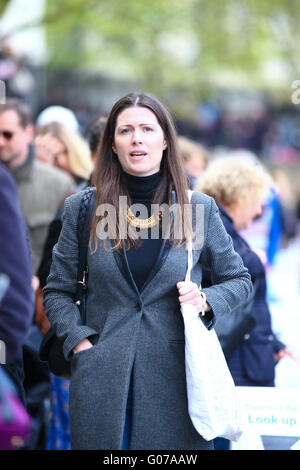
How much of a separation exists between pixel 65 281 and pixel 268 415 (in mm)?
1338

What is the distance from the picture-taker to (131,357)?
3.44m

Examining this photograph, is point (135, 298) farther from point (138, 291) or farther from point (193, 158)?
point (193, 158)

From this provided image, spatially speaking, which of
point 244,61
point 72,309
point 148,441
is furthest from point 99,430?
point 244,61

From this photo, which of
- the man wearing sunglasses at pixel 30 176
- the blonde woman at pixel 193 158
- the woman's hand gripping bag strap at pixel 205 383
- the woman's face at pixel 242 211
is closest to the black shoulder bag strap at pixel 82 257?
the woman's hand gripping bag strap at pixel 205 383

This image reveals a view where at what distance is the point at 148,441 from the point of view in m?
3.46

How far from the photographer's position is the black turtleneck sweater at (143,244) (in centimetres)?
348

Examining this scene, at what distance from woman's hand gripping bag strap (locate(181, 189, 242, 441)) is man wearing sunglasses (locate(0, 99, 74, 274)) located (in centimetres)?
259

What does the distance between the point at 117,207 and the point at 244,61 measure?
22.1 meters

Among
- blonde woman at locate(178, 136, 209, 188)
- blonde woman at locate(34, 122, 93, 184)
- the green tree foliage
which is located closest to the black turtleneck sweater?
blonde woman at locate(34, 122, 93, 184)

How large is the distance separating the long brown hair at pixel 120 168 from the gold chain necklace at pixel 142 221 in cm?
5

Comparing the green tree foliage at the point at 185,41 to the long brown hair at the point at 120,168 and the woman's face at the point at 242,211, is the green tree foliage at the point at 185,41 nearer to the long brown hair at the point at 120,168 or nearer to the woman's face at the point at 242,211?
the woman's face at the point at 242,211

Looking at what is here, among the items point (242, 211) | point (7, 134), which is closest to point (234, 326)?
point (242, 211)

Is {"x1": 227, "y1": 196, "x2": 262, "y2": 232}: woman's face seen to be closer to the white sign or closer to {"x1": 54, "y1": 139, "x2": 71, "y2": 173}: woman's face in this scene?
the white sign
